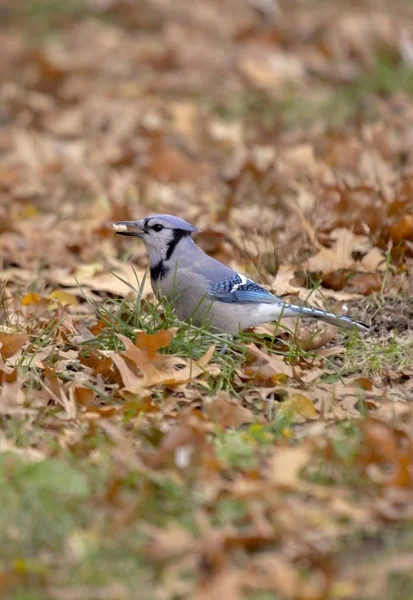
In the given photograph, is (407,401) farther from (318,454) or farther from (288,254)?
(288,254)

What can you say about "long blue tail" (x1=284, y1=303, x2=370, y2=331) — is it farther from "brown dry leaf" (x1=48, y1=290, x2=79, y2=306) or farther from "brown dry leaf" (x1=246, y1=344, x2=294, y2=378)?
"brown dry leaf" (x1=48, y1=290, x2=79, y2=306)

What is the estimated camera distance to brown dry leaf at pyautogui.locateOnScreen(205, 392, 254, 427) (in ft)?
13.0

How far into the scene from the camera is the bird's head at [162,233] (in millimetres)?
5047

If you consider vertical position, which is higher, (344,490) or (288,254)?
(344,490)

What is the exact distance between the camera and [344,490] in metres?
3.23

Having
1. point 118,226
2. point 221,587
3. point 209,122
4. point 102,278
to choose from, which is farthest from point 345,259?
point 209,122

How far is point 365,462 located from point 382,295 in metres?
2.02

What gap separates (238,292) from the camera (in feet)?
15.9

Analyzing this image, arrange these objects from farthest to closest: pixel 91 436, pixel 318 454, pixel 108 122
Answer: pixel 108 122, pixel 91 436, pixel 318 454

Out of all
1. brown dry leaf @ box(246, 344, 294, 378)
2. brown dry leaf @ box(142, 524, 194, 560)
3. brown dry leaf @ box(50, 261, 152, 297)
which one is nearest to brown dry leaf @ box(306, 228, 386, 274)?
brown dry leaf @ box(50, 261, 152, 297)

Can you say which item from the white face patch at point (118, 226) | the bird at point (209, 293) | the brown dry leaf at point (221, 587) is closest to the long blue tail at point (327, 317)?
the bird at point (209, 293)

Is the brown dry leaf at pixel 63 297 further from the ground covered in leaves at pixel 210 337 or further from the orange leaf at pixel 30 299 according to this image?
the orange leaf at pixel 30 299

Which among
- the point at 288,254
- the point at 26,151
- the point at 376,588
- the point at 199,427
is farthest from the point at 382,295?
the point at 26,151

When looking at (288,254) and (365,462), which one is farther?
(288,254)
